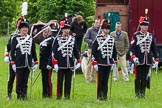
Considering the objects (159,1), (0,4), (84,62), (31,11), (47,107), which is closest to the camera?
(47,107)

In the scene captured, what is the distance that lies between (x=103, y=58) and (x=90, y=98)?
4.16 feet

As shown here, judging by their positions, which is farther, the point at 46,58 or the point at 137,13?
the point at 137,13

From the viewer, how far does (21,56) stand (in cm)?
1366

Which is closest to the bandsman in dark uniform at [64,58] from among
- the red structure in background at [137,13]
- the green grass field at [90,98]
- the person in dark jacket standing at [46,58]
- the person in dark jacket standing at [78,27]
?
the green grass field at [90,98]

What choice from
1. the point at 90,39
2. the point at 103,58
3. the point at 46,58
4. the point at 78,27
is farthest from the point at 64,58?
the point at 78,27

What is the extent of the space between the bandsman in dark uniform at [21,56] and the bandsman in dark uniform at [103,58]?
1.56 m

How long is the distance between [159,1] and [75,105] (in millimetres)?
11855

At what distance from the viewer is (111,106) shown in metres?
12.2

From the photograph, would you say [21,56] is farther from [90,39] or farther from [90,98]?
[90,39]

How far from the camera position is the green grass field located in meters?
12.3

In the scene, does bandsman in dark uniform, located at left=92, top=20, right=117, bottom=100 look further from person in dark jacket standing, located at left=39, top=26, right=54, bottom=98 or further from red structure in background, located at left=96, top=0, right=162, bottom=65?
red structure in background, located at left=96, top=0, right=162, bottom=65

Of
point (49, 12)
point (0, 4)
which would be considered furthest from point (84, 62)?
point (0, 4)

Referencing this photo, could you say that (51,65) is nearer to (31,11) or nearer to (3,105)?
(3,105)

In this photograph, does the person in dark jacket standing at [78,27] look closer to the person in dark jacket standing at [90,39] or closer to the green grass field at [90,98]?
the green grass field at [90,98]
